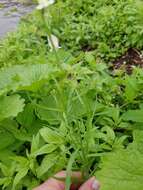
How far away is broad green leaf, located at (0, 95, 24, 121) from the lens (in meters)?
1.86

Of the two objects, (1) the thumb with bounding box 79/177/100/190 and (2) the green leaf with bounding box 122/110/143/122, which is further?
(2) the green leaf with bounding box 122/110/143/122

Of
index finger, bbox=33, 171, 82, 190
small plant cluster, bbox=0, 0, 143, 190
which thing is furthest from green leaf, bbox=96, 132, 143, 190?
index finger, bbox=33, 171, 82, 190

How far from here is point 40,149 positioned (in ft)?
5.64

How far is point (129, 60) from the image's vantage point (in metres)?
3.04

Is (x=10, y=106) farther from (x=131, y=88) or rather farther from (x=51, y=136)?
(x=131, y=88)

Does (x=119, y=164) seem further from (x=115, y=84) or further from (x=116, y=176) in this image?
(x=115, y=84)

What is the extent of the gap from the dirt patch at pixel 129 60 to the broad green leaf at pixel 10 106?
1.11 m

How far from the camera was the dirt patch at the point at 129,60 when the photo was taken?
9.67 feet

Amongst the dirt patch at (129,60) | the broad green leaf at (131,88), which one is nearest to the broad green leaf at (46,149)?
the broad green leaf at (131,88)

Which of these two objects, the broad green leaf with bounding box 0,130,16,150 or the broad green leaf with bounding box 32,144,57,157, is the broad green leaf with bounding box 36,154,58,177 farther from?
the broad green leaf with bounding box 0,130,16,150

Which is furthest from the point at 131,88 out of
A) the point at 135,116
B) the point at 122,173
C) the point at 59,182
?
the point at 122,173

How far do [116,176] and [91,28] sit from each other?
2455mm

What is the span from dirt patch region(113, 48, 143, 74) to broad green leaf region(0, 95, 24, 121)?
1106 millimetres

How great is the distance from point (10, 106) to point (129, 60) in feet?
4.31
